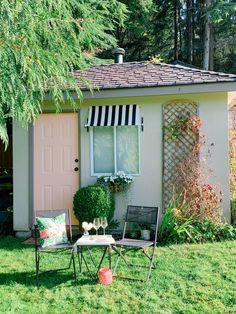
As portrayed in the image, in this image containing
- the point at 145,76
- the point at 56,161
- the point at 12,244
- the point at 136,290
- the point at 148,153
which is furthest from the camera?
the point at 145,76

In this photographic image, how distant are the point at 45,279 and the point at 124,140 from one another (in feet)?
13.0

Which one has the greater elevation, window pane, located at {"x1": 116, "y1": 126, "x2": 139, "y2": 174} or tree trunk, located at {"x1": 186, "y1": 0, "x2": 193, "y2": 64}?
tree trunk, located at {"x1": 186, "y1": 0, "x2": 193, "y2": 64}

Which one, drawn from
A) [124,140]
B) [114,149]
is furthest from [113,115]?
[114,149]

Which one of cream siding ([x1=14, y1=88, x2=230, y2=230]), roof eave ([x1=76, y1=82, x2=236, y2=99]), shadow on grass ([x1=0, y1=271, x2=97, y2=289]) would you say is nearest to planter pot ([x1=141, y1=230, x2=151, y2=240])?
cream siding ([x1=14, y1=88, x2=230, y2=230])

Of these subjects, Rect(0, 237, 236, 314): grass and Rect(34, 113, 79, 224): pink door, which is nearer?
Rect(0, 237, 236, 314): grass

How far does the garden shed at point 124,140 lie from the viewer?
7.90 meters

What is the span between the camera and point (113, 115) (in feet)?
26.8

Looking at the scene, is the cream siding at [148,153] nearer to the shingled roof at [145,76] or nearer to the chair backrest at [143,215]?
the shingled roof at [145,76]

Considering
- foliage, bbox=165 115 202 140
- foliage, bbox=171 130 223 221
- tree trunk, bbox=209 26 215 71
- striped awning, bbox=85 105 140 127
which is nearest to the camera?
foliage, bbox=171 130 223 221

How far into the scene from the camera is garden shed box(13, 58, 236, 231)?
25.9 feet

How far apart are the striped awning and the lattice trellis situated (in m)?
0.74

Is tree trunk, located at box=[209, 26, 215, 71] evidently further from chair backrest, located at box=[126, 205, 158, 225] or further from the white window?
chair backrest, located at box=[126, 205, 158, 225]

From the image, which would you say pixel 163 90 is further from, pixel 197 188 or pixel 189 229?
pixel 189 229

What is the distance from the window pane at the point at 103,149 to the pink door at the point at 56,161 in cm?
46
